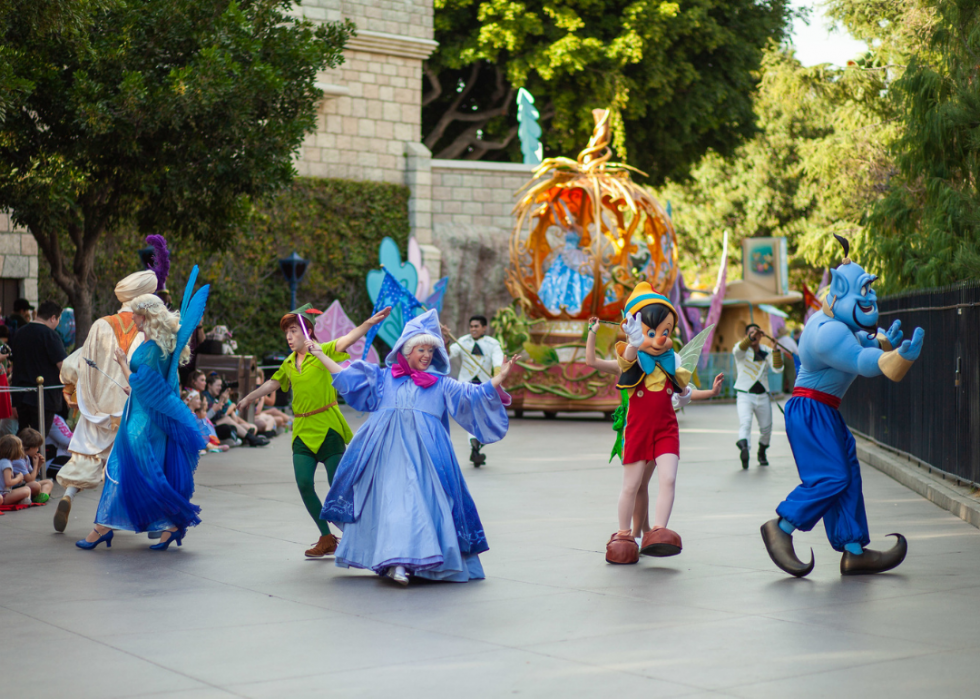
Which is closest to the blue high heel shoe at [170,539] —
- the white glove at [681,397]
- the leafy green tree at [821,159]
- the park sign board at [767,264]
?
the white glove at [681,397]

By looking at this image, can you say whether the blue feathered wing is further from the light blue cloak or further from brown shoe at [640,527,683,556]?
brown shoe at [640,527,683,556]

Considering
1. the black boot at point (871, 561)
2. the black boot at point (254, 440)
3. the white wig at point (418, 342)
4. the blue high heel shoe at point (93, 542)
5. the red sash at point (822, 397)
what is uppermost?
the white wig at point (418, 342)

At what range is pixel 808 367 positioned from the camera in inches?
277

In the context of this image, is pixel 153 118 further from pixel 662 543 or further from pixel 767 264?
pixel 767 264

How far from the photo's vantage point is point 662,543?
702 centimetres

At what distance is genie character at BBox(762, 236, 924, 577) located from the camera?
6.73 meters

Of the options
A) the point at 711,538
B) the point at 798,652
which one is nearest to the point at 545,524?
the point at 711,538

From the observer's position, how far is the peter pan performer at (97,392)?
350 inches

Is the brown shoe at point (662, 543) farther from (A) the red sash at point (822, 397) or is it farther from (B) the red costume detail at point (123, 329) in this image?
(B) the red costume detail at point (123, 329)

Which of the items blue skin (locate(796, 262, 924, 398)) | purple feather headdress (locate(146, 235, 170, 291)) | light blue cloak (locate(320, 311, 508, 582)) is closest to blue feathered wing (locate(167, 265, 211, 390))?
light blue cloak (locate(320, 311, 508, 582))

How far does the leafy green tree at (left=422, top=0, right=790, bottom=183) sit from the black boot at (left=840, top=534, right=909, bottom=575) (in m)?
23.1

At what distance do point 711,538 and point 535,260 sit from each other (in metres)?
13.4

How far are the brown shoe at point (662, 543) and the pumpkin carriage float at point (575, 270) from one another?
13.1m

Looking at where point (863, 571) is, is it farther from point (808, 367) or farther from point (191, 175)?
point (191, 175)
